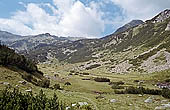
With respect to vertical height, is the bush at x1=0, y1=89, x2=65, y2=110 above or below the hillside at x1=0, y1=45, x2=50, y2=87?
below

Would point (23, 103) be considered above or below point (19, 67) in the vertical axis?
below

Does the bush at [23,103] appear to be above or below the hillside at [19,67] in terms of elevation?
below

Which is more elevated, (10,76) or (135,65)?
(135,65)

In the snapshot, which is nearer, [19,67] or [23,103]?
[23,103]

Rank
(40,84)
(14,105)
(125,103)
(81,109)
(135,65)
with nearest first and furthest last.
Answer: (14,105), (81,109), (125,103), (40,84), (135,65)

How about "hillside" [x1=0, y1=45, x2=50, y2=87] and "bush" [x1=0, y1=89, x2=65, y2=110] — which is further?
"hillside" [x1=0, y1=45, x2=50, y2=87]

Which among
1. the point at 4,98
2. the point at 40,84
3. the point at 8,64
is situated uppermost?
the point at 8,64

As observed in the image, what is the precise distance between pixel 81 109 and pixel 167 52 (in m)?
120

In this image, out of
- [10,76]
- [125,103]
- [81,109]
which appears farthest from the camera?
[10,76]

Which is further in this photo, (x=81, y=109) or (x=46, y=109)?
(x=81, y=109)

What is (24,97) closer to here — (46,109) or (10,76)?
(46,109)

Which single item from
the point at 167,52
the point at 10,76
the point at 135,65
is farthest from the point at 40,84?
the point at 167,52

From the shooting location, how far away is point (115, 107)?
26.1m

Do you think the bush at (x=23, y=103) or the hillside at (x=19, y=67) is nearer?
the bush at (x=23, y=103)
